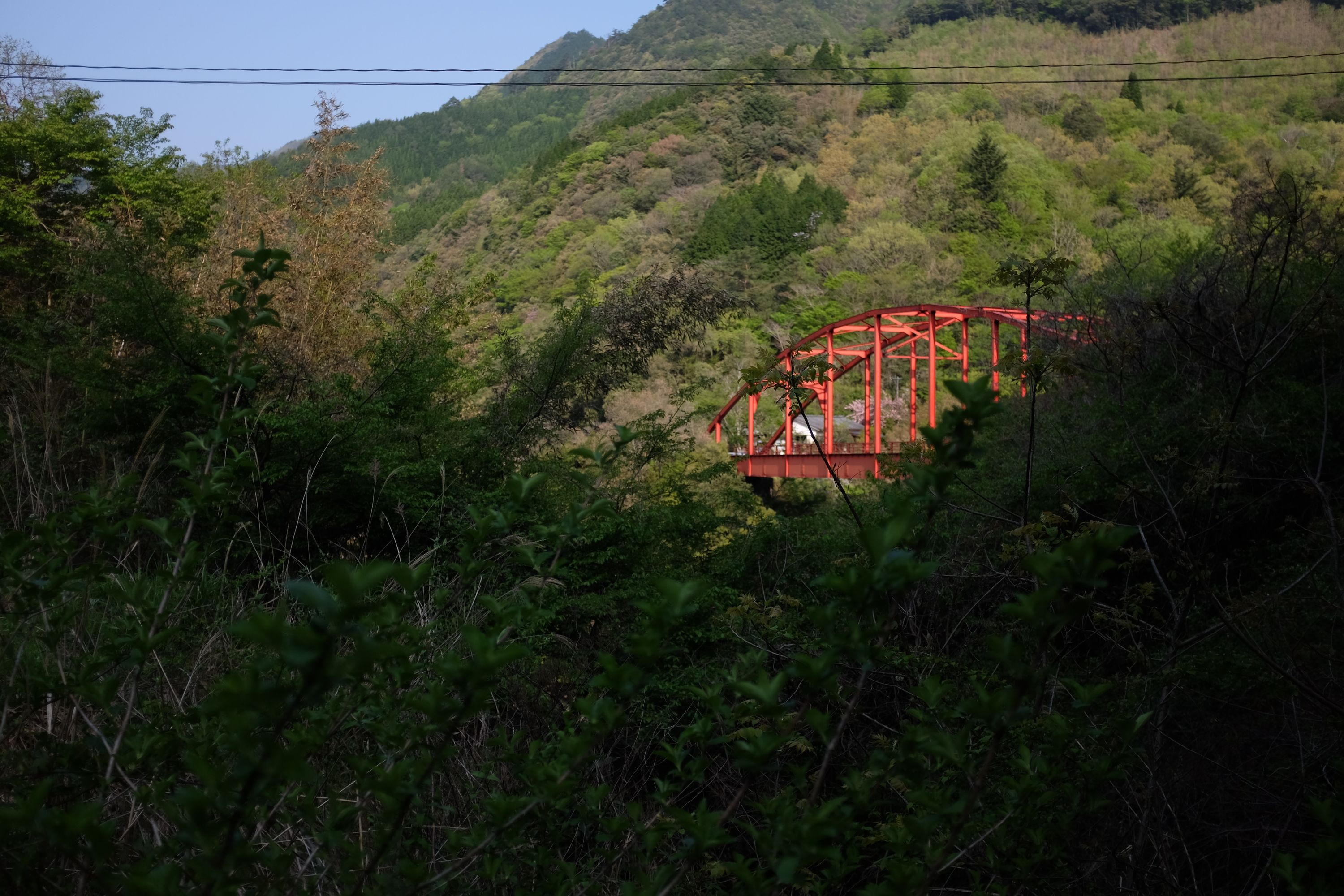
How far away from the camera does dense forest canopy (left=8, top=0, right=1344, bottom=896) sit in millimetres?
1318

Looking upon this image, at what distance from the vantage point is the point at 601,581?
8.05m

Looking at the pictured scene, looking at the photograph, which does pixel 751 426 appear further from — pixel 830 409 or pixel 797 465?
pixel 830 409

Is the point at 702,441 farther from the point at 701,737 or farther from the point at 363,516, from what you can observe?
the point at 701,737

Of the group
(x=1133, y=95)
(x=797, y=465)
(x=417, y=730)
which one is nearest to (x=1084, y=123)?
(x=1133, y=95)

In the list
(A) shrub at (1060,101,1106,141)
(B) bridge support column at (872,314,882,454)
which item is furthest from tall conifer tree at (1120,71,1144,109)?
(B) bridge support column at (872,314,882,454)

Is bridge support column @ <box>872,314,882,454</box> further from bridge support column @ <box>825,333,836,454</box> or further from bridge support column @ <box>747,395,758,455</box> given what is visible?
bridge support column @ <box>747,395,758,455</box>

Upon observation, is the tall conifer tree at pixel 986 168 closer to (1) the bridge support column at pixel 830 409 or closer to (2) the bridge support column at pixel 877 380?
(1) the bridge support column at pixel 830 409

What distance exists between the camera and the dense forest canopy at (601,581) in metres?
1.32

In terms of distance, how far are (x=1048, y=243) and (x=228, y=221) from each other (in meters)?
36.6

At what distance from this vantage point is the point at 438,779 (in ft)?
8.83

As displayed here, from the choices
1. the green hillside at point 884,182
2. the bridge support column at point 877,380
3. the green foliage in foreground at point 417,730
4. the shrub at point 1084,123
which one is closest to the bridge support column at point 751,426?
the bridge support column at point 877,380

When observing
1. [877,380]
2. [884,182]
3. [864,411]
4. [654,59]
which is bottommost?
[864,411]

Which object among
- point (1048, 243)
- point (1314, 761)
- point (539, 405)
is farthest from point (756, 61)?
point (1314, 761)

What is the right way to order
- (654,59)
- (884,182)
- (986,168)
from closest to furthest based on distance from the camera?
(986,168) → (884,182) → (654,59)
